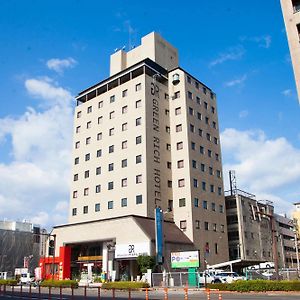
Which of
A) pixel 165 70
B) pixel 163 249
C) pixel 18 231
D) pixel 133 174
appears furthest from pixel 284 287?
pixel 18 231

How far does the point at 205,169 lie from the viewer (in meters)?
66.2

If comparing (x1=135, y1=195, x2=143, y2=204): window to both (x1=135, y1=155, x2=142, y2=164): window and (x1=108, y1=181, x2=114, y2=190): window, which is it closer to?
(x1=135, y1=155, x2=142, y2=164): window

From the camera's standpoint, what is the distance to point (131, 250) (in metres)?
52.8

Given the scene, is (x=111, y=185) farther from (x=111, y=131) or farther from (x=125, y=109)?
(x=125, y=109)

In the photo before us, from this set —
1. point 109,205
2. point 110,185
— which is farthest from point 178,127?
point 109,205

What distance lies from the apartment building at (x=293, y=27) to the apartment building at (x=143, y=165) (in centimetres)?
2941

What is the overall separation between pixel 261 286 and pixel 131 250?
71.5 ft

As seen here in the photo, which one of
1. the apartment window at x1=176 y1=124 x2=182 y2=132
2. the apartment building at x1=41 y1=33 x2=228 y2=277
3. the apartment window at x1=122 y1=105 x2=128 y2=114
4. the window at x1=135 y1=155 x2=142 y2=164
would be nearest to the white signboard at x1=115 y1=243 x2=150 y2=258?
the apartment building at x1=41 y1=33 x2=228 y2=277

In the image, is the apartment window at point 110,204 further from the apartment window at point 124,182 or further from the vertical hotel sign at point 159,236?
the vertical hotel sign at point 159,236

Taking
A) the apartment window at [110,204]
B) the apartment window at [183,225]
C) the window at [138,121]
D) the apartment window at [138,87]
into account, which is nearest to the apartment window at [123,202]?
the apartment window at [110,204]

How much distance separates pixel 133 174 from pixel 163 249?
534 inches

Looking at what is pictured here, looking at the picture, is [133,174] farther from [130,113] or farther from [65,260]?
[65,260]

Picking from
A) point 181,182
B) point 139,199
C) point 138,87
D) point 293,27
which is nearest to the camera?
point 293,27

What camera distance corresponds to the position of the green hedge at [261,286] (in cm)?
3359
